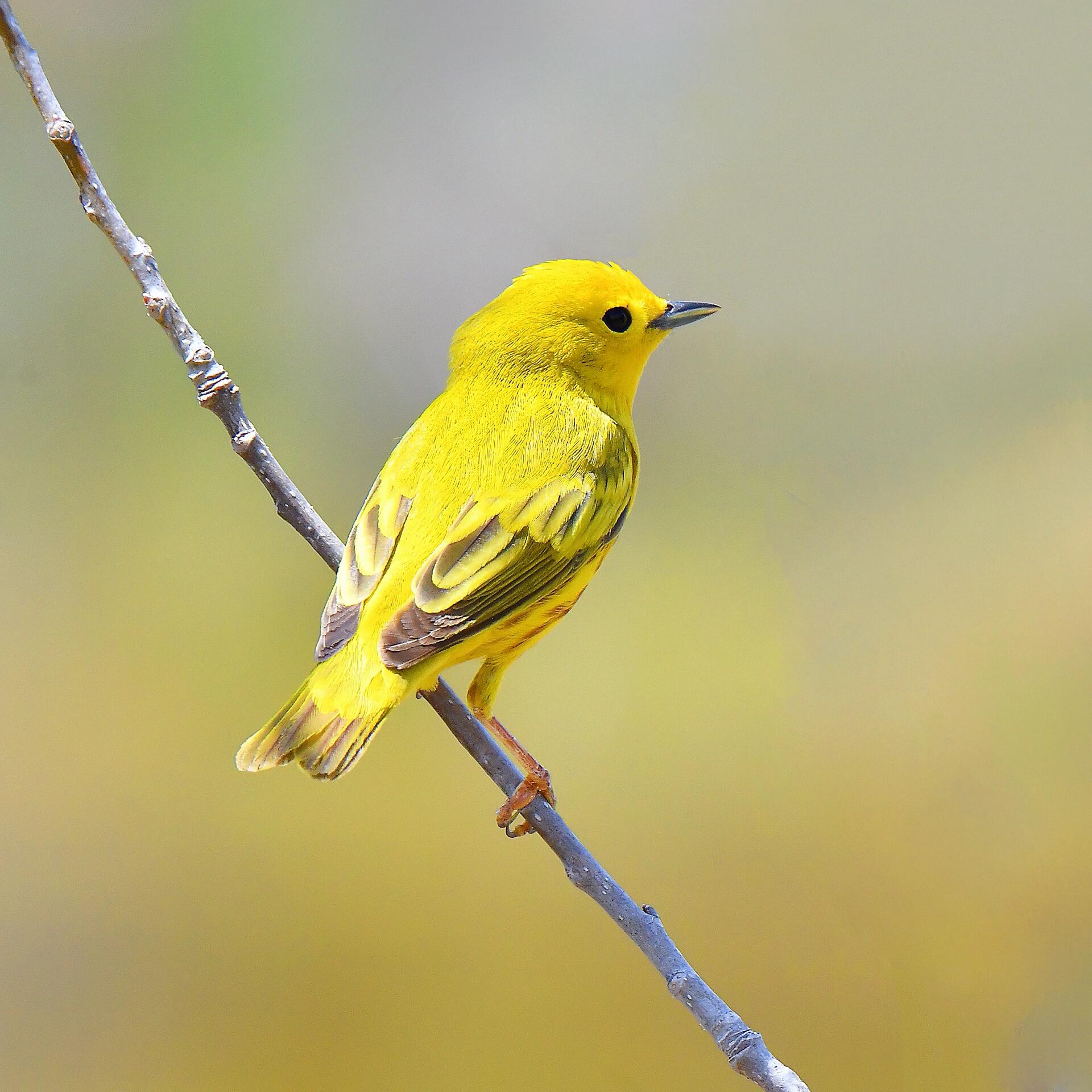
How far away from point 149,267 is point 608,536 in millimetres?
764

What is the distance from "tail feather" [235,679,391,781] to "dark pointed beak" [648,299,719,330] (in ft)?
2.77

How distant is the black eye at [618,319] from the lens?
5.97 ft

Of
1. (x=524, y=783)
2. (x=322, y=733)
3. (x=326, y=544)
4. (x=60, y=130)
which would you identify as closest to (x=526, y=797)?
(x=524, y=783)

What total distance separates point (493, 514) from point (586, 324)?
0.46 metres

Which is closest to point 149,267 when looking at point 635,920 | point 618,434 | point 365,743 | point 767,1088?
point 365,743

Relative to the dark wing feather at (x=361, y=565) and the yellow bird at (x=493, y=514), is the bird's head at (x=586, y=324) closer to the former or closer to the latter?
the yellow bird at (x=493, y=514)

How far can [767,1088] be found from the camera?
1250 millimetres

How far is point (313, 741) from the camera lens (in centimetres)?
139

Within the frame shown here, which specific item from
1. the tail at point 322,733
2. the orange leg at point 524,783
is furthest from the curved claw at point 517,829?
the tail at point 322,733

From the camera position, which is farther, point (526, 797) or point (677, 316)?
point (677, 316)

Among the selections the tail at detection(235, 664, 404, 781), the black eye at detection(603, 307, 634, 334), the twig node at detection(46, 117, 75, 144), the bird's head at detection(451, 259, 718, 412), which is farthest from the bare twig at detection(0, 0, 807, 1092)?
the black eye at detection(603, 307, 634, 334)

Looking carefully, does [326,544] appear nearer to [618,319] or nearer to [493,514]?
[493,514]

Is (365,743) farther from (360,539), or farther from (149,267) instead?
(149,267)

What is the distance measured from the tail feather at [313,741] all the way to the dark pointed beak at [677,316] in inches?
33.3
